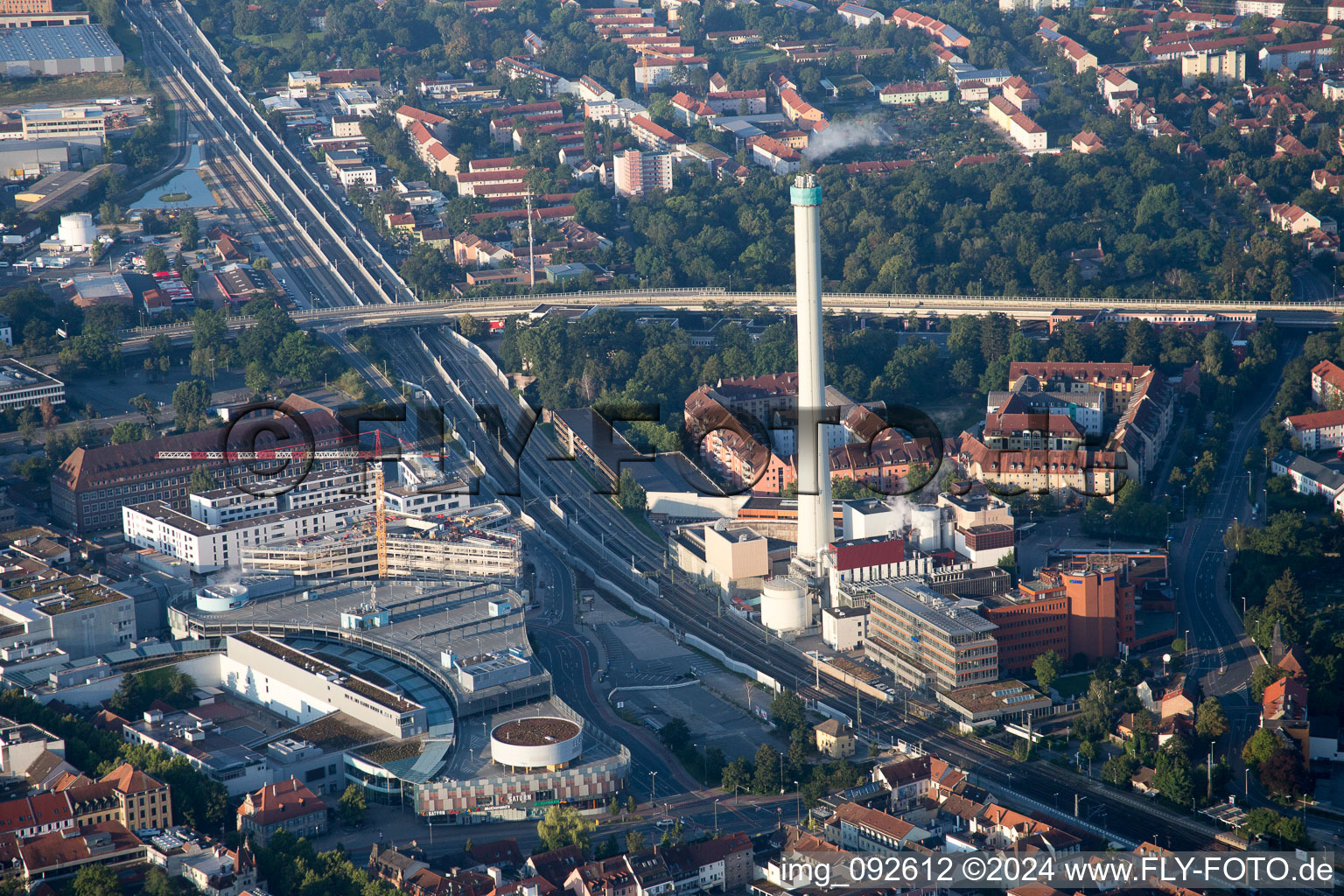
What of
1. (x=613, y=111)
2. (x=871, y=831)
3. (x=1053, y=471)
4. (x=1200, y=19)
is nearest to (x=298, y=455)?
(x=1053, y=471)

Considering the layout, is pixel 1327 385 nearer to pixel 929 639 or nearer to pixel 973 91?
pixel 929 639

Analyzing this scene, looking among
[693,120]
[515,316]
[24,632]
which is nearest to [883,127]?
[693,120]

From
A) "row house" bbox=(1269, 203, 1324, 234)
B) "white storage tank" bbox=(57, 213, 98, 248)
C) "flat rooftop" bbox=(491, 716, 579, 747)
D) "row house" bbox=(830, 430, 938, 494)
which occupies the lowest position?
"flat rooftop" bbox=(491, 716, 579, 747)

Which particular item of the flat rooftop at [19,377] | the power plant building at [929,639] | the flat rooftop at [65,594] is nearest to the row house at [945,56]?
the flat rooftop at [19,377]

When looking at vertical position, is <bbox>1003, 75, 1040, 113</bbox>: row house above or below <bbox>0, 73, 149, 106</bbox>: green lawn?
below

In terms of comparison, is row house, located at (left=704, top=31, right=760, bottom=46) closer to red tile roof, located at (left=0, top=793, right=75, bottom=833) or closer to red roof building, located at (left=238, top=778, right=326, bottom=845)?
red roof building, located at (left=238, top=778, right=326, bottom=845)

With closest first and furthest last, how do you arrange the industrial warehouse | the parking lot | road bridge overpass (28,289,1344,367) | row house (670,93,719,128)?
the parking lot, road bridge overpass (28,289,1344,367), row house (670,93,719,128), the industrial warehouse

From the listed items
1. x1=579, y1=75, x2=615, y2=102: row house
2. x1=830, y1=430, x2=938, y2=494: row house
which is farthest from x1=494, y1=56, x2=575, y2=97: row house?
x1=830, y1=430, x2=938, y2=494: row house
